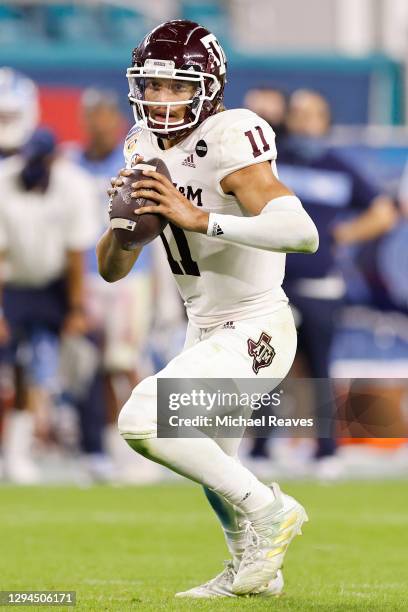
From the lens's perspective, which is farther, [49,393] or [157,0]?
[157,0]

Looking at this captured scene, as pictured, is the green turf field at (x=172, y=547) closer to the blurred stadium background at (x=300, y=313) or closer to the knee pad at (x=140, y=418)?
the knee pad at (x=140, y=418)

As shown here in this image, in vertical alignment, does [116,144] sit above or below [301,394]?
above

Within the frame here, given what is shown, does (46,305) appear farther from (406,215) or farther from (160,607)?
(160,607)

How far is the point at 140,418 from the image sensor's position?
15.3 ft

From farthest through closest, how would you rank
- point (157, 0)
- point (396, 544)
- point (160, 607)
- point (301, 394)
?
point (157, 0) < point (301, 394) < point (396, 544) < point (160, 607)

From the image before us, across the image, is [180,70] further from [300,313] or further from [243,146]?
[300,313]

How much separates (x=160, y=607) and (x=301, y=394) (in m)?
4.90

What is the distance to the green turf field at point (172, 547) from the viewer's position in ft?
16.2

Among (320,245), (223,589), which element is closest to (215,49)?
(223,589)

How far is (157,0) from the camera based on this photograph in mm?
18734

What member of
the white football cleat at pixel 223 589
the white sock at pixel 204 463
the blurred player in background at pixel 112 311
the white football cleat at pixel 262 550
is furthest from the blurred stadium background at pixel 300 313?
the white sock at pixel 204 463

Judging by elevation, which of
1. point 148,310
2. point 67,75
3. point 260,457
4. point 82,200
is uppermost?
point 67,75

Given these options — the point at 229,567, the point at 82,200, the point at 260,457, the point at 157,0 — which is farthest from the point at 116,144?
the point at 157,0

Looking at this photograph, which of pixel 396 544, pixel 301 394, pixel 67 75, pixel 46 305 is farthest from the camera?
pixel 67 75
